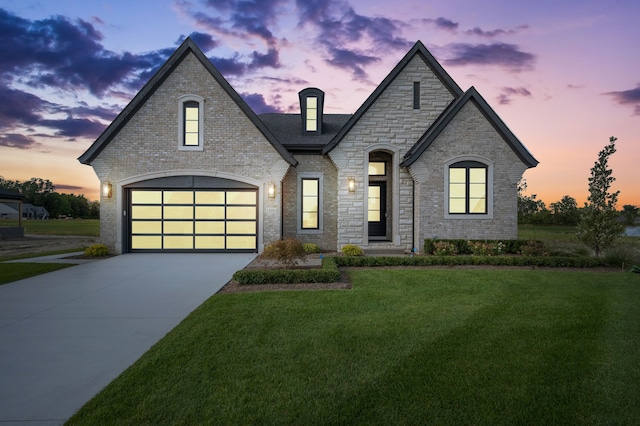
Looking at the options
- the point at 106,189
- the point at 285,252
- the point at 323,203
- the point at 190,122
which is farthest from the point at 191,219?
the point at 285,252

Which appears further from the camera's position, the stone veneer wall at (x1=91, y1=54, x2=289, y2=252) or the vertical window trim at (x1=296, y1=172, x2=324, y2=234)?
the vertical window trim at (x1=296, y1=172, x2=324, y2=234)

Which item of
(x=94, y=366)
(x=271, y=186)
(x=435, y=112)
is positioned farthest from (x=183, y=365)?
(x=435, y=112)

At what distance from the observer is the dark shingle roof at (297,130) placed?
47.6 feet

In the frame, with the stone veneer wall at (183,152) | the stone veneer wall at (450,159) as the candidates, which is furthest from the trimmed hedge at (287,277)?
the stone veneer wall at (450,159)

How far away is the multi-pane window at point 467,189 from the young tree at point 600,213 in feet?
11.1

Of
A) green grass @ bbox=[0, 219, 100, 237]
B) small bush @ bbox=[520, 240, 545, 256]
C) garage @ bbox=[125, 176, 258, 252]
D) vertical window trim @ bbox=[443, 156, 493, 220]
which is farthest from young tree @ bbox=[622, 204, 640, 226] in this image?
green grass @ bbox=[0, 219, 100, 237]

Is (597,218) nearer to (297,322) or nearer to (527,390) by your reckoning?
(527,390)

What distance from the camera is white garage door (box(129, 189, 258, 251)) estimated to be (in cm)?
1401

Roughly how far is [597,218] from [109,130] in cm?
1881

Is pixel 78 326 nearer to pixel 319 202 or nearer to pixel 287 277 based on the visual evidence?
pixel 287 277

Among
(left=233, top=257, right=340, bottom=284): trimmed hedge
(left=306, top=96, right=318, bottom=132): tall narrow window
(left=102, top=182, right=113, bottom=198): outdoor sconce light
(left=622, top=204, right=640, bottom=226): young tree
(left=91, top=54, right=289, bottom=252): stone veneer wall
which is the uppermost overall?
(left=306, top=96, right=318, bottom=132): tall narrow window

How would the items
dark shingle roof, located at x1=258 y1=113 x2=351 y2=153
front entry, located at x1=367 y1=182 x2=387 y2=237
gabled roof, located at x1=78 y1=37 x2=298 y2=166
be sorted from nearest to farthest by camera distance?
gabled roof, located at x1=78 y1=37 x2=298 y2=166 < dark shingle roof, located at x1=258 y1=113 x2=351 y2=153 < front entry, located at x1=367 y1=182 x2=387 y2=237

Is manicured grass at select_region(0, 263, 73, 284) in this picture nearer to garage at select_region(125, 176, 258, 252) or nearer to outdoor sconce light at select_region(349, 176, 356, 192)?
garage at select_region(125, 176, 258, 252)

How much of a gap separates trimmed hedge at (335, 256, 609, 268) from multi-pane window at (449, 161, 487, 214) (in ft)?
10.5
